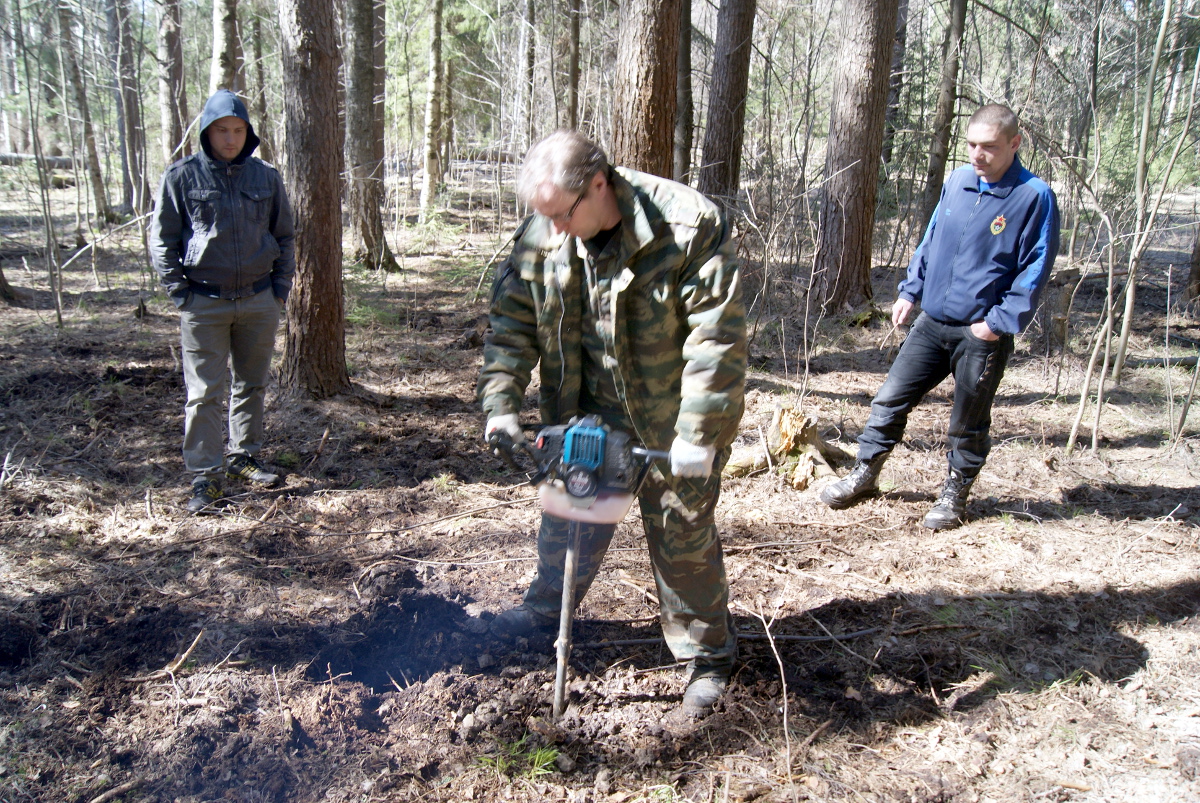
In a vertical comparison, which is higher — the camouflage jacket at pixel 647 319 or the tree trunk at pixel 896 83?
the tree trunk at pixel 896 83

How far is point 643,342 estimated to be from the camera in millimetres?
2432

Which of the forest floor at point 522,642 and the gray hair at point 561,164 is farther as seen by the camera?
the forest floor at point 522,642

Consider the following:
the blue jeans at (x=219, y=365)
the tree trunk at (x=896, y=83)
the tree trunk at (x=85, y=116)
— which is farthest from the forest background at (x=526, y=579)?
the tree trunk at (x=896, y=83)

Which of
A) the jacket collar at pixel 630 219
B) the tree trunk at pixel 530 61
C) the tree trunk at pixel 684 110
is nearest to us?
the jacket collar at pixel 630 219

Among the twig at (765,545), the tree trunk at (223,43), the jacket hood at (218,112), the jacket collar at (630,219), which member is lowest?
the twig at (765,545)

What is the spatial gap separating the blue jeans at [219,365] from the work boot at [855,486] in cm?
352

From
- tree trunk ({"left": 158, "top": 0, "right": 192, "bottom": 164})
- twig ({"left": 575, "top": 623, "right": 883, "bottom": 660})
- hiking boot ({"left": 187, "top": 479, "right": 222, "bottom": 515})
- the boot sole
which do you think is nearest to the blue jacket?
the boot sole

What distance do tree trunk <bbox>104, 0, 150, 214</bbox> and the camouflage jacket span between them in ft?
24.9

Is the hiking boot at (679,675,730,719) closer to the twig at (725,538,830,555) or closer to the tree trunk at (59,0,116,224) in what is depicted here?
the twig at (725,538,830,555)

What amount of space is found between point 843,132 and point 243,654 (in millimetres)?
7541

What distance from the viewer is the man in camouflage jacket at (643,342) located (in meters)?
2.26

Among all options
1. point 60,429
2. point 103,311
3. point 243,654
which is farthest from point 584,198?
point 103,311

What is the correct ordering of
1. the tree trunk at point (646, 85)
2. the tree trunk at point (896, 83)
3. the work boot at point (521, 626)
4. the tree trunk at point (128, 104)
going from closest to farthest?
the work boot at point (521, 626), the tree trunk at point (646, 85), the tree trunk at point (128, 104), the tree trunk at point (896, 83)

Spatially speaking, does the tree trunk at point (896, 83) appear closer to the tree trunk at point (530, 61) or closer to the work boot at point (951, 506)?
the tree trunk at point (530, 61)
